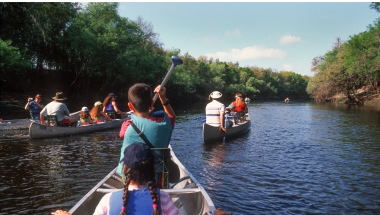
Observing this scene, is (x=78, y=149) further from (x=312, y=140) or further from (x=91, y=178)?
(x=312, y=140)

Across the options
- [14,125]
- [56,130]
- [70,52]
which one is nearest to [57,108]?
[56,130]

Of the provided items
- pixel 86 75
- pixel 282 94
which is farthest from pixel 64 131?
pixel 282 94

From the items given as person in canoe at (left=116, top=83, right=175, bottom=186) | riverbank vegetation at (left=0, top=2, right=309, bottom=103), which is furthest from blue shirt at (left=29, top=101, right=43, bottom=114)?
person in canoe at (left=116, top=83, right=175, bottom=186)

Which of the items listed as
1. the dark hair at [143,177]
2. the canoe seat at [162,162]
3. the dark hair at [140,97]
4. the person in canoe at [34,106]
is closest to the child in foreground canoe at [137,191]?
the dark hair at [143,177]

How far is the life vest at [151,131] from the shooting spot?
2876mm

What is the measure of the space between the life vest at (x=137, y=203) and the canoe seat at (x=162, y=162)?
3.47 feet

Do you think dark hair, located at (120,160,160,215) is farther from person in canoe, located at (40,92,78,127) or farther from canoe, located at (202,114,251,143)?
person in canoe, located at (40,92,78,127)

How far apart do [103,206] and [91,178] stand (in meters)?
4.60

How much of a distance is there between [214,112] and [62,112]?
6.47m

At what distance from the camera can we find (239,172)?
6.98 m

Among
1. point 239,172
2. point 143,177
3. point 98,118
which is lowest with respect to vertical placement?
point 239,172

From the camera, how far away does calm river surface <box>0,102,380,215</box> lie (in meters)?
5.04

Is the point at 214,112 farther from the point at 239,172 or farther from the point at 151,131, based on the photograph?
the point at 151,131

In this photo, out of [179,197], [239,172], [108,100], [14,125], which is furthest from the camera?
[108,100]
